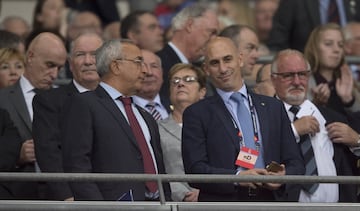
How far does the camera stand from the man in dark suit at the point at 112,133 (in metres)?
11.4

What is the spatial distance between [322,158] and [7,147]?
2.58 m

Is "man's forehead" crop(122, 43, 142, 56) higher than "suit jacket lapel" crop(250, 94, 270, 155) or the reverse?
higher

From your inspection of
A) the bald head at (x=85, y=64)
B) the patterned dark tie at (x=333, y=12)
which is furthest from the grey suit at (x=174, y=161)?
the patterned dark tie at (x=333, y=12)

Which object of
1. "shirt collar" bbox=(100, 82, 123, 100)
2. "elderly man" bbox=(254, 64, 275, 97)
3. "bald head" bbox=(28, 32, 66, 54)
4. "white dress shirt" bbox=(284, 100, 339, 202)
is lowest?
"white dress shirt" bbox=(284, 100, 339, 202)

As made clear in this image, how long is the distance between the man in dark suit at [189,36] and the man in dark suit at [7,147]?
2520 millimetres

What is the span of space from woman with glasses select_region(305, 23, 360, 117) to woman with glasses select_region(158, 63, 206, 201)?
1.43 metres

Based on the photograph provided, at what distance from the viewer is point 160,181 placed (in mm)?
10508

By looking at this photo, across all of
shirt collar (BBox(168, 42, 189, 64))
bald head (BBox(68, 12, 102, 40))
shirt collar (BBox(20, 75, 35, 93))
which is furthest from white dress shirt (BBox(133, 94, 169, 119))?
bald head (BBox(68, 12, 102, 40))

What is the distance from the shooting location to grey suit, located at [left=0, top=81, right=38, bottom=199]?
1238 cm

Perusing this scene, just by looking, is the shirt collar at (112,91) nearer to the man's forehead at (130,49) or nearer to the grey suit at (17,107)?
the man's forehead at (130,49)

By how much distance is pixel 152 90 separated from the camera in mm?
13758

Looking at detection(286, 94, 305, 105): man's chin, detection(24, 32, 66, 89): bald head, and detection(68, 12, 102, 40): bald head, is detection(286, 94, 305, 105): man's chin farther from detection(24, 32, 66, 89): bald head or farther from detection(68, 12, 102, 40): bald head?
detection(68, 12, 102, 40): bald head

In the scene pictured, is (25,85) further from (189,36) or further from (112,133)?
(189,36)

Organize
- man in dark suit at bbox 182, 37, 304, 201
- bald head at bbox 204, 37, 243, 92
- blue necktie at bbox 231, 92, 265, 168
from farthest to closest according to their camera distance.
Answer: bald head at bbox 204, 37, 243, 92 < blue necktie at bbox 231, 92, 265, 168 < man in dark suit at bbox 182, 37, 304, 201
